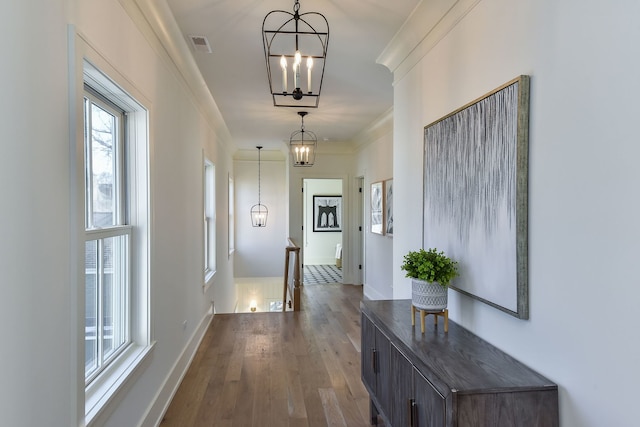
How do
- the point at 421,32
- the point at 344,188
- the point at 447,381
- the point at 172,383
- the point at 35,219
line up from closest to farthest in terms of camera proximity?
the point at 35,219 < the point at 447,381 < the point at 421,32 < the point at 172,383 < the point at 344,188

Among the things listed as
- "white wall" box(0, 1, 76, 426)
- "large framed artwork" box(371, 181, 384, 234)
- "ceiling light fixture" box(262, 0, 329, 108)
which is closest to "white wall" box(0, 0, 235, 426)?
"white wall" box(0, 1, 76, 426)

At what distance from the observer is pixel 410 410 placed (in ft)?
5.48

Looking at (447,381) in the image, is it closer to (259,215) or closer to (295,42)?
(295,42)

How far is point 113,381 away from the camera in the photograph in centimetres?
189

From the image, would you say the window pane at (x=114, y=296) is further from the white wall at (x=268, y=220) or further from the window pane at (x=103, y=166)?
the white wall at (x=268, y=220)

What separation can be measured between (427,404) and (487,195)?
0.96m

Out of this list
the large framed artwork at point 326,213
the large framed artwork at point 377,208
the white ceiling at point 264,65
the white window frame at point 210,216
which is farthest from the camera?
the large framed artwork at point 326,213

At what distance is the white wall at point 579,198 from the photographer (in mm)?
1070

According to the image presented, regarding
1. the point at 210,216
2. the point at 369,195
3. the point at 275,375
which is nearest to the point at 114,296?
the point at 275,375

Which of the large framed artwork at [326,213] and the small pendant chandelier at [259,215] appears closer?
the small pendant chandelier at [259,215]

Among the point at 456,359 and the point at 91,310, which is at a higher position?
the point at 91,310

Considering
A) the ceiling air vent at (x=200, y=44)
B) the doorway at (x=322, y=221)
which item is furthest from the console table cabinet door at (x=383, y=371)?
the doorway at (x=322, y=221)

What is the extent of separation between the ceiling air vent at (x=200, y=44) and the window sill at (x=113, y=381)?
7.38 feet

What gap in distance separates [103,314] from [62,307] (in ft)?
2.24
